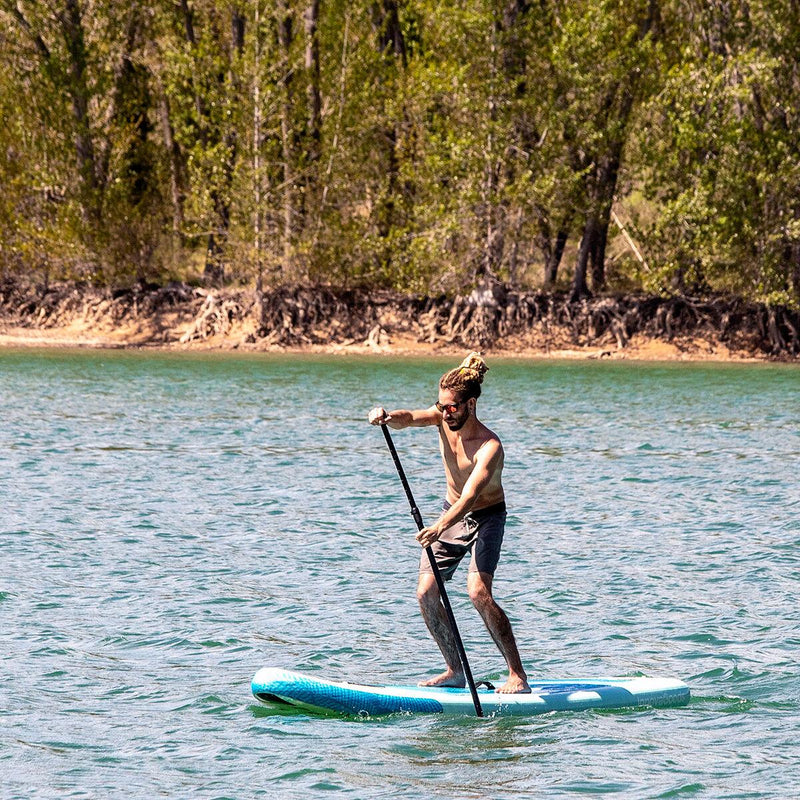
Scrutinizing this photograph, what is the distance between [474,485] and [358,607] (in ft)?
13.4

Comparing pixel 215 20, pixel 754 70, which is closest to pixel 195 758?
pixel 754 70

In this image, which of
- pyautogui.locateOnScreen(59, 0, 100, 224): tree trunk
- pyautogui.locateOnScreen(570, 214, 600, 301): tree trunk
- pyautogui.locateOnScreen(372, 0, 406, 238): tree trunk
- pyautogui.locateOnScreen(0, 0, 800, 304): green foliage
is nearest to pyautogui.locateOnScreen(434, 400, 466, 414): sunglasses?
pyautogui.locateOnScreen(0, 0, 800, 304): green foliage

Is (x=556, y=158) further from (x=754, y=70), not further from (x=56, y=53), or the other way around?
(x=56, y=53)

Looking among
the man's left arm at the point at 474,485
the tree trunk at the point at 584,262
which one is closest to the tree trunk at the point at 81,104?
the tree trunk at the point at 584,262

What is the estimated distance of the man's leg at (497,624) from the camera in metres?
10.1

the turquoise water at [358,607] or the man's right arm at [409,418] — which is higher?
the man's right arm at [409,418]

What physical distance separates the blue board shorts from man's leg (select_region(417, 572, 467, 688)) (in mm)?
129

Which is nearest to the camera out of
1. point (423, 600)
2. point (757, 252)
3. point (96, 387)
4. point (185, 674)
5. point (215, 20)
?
point (423, 600)

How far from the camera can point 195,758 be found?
368 inches

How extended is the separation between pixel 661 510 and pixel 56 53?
134 feet

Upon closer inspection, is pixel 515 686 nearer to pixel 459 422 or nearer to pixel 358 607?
pixel 459 422

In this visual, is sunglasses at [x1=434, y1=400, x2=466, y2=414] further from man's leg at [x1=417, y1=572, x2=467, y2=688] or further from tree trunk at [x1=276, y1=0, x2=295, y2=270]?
tree trunk at [x1=276, y1=0, x2=295, y2=270]

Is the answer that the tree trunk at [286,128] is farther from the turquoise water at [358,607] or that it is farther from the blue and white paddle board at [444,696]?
the blue and white paddle board at [444,696]

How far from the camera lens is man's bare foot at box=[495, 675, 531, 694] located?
10.4 meters
